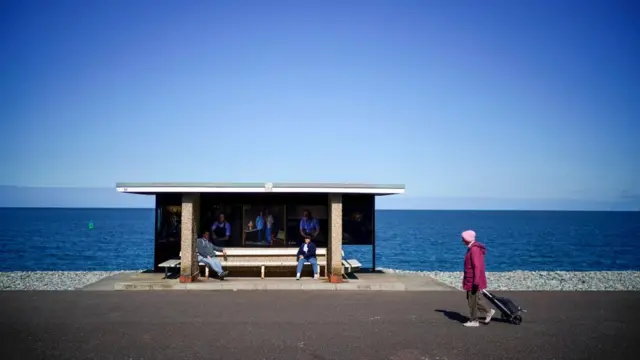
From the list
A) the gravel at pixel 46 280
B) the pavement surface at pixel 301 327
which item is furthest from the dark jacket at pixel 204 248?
the gravel at pixel 46 280

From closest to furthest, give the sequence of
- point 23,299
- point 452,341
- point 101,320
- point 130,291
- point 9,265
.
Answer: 1. point 452,341
2. point 101,320
3. point 23,299
4. point 130,291
5. point 9,265

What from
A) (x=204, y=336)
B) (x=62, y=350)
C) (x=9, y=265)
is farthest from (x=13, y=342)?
(x=9, y=265)

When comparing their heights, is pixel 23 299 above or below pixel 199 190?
below

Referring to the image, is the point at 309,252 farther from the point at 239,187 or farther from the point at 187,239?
the point at 187,239

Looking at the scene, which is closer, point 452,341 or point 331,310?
point 452,341

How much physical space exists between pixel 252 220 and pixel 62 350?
30.0 feet

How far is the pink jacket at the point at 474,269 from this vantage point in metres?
9.18

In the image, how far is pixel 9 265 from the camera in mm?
36188

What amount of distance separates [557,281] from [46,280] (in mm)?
16461

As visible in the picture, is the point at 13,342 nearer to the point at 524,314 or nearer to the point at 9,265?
the point at 524,314

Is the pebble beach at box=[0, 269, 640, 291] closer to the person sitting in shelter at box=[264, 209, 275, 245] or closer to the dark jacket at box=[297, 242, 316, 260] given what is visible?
the dark jacket at box=[297, 242, 316, 260]

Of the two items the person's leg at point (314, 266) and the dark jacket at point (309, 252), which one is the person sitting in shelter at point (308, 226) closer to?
the dark jacket at point (309, 252)

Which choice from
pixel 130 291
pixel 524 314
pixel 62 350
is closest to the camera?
pixel 62 350

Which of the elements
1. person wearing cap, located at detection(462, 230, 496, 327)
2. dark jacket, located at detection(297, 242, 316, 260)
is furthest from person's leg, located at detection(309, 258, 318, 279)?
person wearing cap, located at detection(462, 230, 496, 327)
